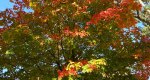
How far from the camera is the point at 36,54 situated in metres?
10.9

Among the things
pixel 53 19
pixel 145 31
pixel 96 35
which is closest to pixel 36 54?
pixel 53 19

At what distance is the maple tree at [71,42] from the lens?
1041 cm

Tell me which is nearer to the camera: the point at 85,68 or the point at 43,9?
the point at 85,68

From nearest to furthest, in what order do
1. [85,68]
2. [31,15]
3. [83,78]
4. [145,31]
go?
[85,68], [83,78], [31,15], [145,31]

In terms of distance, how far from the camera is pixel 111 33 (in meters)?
10.9

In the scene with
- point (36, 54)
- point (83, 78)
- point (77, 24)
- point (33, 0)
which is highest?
point (33, 0)

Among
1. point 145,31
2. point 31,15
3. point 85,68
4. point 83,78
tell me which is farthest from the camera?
point 145,31

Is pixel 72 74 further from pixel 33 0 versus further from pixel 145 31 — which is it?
pixel 145 31

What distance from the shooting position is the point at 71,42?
10.4 m

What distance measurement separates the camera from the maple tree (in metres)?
10.4

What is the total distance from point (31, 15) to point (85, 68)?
10.3ft

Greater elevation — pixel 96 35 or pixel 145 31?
pixel 145 31

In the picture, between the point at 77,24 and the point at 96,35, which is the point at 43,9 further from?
the point at 96,35

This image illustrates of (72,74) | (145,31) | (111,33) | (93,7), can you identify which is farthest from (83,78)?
(145,31)
